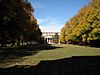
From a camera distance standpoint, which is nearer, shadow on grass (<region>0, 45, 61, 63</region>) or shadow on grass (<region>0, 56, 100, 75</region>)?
shadow on grass (<region>0, 56, 100, 75</region>)

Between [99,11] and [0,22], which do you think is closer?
[0,22]

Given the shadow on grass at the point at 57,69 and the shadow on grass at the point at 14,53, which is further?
the shadow on grass at the point at 14,53

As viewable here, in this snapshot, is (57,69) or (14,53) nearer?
(57,69)

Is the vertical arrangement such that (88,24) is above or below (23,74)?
above

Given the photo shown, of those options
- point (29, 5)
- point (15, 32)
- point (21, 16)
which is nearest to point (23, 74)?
point (15, 32)

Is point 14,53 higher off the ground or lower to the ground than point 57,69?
higher

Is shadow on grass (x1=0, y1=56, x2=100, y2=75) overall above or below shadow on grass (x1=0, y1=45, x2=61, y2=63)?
below

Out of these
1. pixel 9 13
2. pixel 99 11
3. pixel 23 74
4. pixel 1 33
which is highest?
pixel 99 11

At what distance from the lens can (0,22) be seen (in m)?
36.7

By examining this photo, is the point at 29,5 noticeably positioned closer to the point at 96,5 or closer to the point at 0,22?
the point at 96,5

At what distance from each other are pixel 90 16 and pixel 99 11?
3975mm

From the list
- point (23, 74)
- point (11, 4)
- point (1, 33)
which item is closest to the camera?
point (23, 74)

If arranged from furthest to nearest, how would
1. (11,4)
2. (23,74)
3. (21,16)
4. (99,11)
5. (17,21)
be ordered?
(99,11)
(21,16)
(17,21)
(11,4)
(23,74)

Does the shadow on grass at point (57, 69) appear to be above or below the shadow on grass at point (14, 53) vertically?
below
